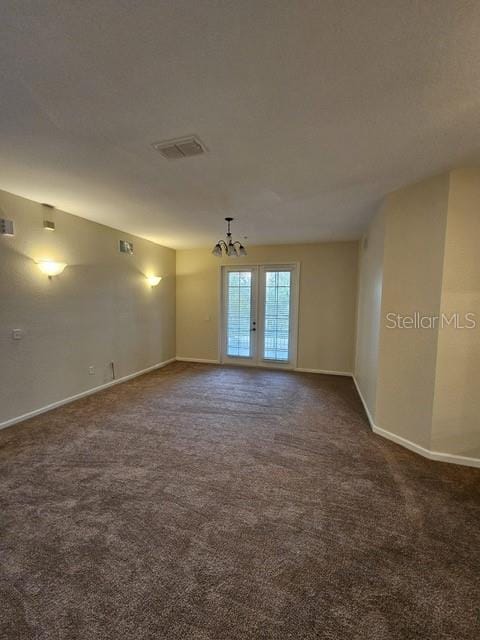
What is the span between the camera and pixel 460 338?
8.65ft

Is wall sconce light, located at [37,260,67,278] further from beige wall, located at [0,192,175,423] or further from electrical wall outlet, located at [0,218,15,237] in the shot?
electrical wall outlet, located at [0,218,15,237]

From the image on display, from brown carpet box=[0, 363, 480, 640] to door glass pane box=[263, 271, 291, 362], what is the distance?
2917mm

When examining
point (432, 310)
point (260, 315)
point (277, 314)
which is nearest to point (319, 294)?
point (277, 314)

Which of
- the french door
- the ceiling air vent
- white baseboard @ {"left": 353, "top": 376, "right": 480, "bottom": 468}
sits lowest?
white baseboard @ {"left": 353, "top": 376, "right": 480, "bottom": 468}

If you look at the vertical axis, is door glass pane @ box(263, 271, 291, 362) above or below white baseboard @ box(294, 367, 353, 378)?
above

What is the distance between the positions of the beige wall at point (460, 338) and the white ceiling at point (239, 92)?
383mm

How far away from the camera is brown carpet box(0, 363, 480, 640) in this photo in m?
1.33

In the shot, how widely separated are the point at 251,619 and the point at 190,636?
282mm

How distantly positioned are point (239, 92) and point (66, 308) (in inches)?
141

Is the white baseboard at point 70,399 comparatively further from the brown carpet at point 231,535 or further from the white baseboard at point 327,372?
the white baseboard at point 327,372

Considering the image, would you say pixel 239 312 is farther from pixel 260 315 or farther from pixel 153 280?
pixel 153 280

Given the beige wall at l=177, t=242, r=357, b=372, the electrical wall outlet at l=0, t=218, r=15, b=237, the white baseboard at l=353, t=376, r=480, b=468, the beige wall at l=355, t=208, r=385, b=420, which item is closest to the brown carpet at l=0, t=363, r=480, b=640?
the white baseboard at l=353, t=376, r=480, b=468

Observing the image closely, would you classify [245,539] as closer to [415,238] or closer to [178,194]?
[415,238]

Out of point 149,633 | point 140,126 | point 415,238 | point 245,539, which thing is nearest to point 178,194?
point 140,126
